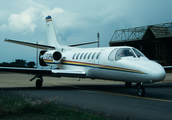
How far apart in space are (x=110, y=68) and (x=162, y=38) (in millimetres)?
36623

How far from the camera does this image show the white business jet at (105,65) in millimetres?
9547

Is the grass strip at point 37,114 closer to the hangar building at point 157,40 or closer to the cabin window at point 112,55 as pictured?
the cabin window at point 112,55

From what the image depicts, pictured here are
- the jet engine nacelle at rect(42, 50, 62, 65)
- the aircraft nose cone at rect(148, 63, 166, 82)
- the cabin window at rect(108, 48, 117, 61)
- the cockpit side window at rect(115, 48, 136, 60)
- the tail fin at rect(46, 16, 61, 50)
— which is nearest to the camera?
→ the aircraft nose cone at rect(148, 63, 166, 82)

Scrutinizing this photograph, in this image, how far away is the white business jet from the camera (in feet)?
31.3

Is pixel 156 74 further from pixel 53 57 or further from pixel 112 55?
pixel 53 57

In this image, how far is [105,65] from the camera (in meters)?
11.8

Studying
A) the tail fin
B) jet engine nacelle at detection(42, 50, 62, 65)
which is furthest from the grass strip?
the tail fin

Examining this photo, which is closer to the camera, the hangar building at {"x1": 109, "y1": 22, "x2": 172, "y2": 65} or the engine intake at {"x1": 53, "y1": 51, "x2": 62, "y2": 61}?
the engine intake at {"x1": 53, "y1": 51, "x2": 62, "y2": 61}

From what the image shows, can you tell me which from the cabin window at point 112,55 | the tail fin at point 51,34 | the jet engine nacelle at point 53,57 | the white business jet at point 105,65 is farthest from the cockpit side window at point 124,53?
the tail fin at point 51,34

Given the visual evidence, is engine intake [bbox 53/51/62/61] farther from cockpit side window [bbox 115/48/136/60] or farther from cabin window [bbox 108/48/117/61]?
cockpit side window [bbox 115/48/136/60]

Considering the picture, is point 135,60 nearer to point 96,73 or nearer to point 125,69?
point 125,69

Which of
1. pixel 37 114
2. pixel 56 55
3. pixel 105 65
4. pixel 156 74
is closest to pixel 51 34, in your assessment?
pixel 56 55

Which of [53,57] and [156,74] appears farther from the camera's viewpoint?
[53,57]

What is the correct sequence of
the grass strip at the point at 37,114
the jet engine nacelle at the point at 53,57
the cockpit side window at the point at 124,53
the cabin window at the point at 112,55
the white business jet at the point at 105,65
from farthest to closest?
the jet engine nacelle at the point at 53,57 < the cabin window at the point at 112,55 < the cockpit side window at the point at 124,53 < the white business jet at the point at 105,65 < the grass strip at the point at 37,114
